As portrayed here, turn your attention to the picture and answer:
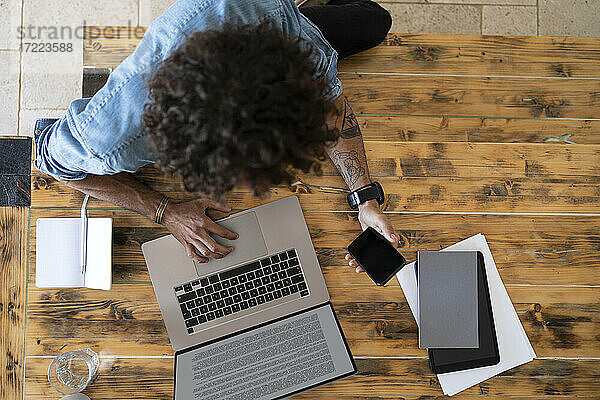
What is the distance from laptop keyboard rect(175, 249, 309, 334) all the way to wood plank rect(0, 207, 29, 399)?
1.26ft

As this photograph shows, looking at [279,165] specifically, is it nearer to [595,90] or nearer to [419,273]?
[419,273]

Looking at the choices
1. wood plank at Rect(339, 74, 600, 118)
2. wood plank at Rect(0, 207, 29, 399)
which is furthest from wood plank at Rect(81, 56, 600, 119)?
wood plank at Rect(0, 207, 29, 399)

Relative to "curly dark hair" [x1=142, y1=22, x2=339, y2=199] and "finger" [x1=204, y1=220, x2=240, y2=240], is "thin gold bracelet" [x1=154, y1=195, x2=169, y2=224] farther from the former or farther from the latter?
"curly dark hair" [x1=142, y1=22, x2=339, y2=199]

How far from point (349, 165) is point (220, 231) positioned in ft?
1.11

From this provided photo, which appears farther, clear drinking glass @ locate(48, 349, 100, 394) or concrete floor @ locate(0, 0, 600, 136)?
concrete floor @ locate(0, 0, 600, 136)

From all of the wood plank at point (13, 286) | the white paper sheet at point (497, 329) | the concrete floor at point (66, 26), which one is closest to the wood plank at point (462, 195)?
the white paper sheet at point (497, 329)

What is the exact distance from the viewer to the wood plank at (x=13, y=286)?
1.11 meters

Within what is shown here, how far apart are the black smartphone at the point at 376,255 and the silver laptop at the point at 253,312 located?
0.11 metres

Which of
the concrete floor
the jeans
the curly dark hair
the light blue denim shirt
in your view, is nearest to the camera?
the curly dark hair

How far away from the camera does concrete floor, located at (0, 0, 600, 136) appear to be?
176cm

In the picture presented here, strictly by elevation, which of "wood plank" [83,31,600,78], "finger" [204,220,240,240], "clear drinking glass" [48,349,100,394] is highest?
"wood plank" [83,31,600,78]

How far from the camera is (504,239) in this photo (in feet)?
3.73

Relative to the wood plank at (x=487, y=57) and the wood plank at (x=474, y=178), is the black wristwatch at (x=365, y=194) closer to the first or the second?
the wood plank at (x=474, y=178)

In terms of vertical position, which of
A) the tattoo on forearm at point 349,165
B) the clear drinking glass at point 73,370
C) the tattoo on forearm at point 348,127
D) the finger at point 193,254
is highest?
the tattoo on forearm at point 348,127
